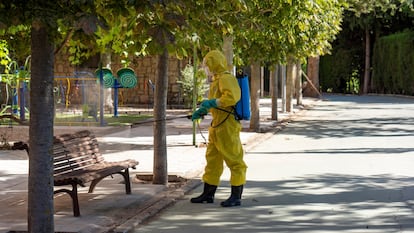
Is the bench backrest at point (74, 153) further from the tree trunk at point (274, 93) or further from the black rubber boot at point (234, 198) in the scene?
the tree trunk at point (274, 93)

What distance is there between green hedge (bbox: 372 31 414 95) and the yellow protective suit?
38406mm

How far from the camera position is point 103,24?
208 inches

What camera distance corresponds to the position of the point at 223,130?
8.96 m

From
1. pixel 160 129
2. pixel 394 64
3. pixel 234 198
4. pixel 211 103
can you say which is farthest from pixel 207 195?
pixel 394 64

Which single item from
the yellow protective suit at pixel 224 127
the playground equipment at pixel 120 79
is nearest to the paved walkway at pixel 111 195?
the yellow protective suit at pixel 224 127

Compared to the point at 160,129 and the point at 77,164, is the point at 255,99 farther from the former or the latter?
the point at 77,164

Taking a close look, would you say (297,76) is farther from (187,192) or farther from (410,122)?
(187,192)

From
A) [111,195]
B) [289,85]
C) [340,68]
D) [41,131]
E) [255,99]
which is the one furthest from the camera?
[340,68]

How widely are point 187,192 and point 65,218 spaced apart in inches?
97.8

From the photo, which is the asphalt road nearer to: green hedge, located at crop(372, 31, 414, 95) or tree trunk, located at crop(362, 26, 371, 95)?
green hedge, located at crop(372, 31, 414, 95)

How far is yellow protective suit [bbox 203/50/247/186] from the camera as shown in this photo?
8.88 metres

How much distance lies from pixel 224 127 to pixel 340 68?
4733cm

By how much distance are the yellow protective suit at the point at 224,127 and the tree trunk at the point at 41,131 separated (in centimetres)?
283

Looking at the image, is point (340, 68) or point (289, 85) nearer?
point (289, 85)
